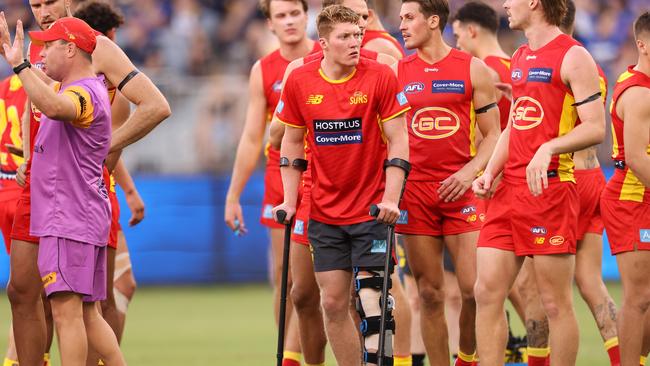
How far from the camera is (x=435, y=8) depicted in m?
9.53

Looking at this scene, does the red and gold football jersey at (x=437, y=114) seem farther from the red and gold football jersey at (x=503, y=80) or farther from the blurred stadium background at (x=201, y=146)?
the blurred stadium background at (x=201, y=146)

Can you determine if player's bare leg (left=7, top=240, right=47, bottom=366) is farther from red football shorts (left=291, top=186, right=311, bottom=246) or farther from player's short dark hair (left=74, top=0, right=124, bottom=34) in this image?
player's short dark hair (left=74, top=0, right=124, bottom=34)

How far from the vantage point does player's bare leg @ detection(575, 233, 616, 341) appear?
958cm

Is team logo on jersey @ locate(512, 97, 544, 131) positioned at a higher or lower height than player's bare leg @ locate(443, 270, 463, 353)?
higher

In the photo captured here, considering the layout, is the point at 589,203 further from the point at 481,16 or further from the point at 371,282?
the point at 481,16

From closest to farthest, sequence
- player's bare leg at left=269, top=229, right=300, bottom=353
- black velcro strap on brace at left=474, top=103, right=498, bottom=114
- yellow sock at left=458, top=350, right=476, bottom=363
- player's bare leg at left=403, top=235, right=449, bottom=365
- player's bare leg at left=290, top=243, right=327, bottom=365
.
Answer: player's bare leg at left=290, top=243, right=327, bottom=365 → player's bare leg at left=403, top=235, right=449, bottom=365 → black velcro strap on brace at left=474, top=103, right=498, bottom=114 → yellow sock at left=458, top=350, right=476, bottom=363 → player's bare leg at left=269, top=229, right=300, bottom=353

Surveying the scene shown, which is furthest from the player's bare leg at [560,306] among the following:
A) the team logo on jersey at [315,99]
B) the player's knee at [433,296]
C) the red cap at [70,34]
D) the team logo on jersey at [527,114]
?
the red cap at [70,34]

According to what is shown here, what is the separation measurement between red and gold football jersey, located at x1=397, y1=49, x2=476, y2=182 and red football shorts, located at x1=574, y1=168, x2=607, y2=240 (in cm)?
98

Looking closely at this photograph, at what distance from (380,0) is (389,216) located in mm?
9991

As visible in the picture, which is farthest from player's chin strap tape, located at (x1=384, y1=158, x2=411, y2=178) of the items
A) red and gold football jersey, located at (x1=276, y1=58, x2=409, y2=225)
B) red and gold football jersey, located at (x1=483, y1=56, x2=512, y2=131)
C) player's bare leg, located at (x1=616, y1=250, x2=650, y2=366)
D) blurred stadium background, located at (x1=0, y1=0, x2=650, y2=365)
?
blurred stadium background, located at (x1=0, y1=0, x2=650, y2=365)

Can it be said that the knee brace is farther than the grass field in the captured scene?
No

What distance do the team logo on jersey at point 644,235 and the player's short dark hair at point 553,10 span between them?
1553 mm

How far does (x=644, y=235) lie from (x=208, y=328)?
6868mm

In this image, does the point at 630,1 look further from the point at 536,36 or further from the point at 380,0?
the point at 536,36
